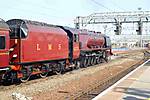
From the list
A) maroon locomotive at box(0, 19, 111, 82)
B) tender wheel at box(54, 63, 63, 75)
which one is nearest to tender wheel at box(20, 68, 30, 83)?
maroon locomotive at box(0, 19, 111, 82)

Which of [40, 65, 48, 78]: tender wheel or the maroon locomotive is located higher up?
the maroon locomotive

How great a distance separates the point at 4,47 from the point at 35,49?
323cm

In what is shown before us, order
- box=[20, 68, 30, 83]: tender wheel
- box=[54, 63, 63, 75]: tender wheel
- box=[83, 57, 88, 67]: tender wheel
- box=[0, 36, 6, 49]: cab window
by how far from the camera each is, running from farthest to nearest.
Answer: box=[83, 57, 88, 67]: tender wheel < box=[54, 63, 63, 75]: tender wheel < box=[20, 68, 30, 83]: tender wheel < box=[0, 36, 6, 49]: cab window

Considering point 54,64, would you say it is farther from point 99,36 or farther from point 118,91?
point 99,36

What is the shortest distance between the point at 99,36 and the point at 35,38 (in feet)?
60.2

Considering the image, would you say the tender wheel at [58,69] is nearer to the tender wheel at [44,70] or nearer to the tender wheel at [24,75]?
the tender wheel at [44,70]

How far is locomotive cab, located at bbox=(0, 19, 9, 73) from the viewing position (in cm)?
1627

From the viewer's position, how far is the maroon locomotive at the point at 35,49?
17041 millimetres

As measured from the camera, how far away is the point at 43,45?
2059 centimetres

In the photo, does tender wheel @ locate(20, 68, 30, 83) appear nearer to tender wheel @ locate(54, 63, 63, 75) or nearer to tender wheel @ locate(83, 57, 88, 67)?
tender wheel @ locate(54, 63, 63, 75)

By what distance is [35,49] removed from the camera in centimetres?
1947

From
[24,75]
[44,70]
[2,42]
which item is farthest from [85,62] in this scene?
[2,42]

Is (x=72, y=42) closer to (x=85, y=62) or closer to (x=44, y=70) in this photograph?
(x=85, y=62)

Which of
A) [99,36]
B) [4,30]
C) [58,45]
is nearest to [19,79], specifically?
[4,30]
